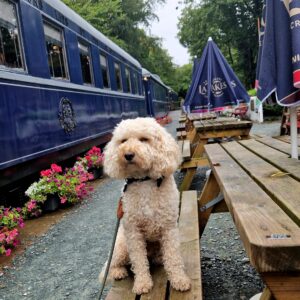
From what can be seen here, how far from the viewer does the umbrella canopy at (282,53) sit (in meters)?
2.20

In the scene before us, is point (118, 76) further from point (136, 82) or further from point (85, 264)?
point (85, 264)

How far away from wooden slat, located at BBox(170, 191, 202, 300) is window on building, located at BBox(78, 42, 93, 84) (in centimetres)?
520

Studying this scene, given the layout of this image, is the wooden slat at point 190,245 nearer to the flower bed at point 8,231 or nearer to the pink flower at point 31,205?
the flower bed at point 8,231

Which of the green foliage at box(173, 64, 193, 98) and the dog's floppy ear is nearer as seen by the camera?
the dog's floppy ear

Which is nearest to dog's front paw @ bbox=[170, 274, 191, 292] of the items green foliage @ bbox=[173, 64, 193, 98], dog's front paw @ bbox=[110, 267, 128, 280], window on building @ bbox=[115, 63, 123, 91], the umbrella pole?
dog's front paw @ bbox=[110, 267, 128, 280]

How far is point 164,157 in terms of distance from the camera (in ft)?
6.42

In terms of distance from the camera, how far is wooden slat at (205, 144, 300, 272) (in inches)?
43.2

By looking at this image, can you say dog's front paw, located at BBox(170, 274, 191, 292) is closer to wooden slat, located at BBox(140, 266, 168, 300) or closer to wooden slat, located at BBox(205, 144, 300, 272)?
wooden slat, located at BBox(140, 266, 168, 300)

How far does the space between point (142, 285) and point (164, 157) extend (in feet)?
2.13

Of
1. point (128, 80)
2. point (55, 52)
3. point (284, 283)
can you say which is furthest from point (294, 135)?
point (128, 80)

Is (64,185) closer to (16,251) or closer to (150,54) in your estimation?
(16,251)

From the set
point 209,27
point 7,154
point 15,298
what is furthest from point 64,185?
point 209,27

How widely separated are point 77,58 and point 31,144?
2.86m

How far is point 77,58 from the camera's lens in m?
7.33
